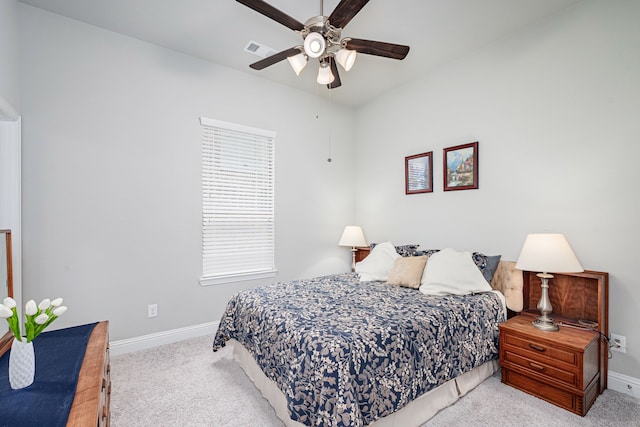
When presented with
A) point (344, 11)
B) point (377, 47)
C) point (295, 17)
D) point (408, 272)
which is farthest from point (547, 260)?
point (295, 17)

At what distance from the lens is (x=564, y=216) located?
250cm

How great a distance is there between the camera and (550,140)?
2.60 meters

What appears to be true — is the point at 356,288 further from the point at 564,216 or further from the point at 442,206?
the point at 564,216

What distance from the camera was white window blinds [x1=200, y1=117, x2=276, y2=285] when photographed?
3330 mm

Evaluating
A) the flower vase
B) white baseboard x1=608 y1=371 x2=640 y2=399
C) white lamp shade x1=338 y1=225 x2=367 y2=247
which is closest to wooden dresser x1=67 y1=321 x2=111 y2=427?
the flower vase

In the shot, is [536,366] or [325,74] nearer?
[536,366]

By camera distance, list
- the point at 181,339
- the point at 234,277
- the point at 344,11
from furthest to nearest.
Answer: the point at 234,277 → the point at 181,339 → the point at 344,11

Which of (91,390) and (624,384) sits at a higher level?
(91,390)

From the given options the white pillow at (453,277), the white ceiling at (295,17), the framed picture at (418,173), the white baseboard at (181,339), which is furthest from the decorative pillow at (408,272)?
the white ceiling at (295,17)

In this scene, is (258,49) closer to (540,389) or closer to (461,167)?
(461,167)

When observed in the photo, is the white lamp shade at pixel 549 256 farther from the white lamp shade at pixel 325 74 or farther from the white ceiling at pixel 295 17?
the white lamp shade at pixel 325 74

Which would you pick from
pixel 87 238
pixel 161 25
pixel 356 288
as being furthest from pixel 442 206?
pixel 87 238

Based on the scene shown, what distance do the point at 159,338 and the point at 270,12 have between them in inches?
119

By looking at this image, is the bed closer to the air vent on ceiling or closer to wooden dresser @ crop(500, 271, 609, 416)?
wooden dresser @ crop(500, 271, 609, 416)
